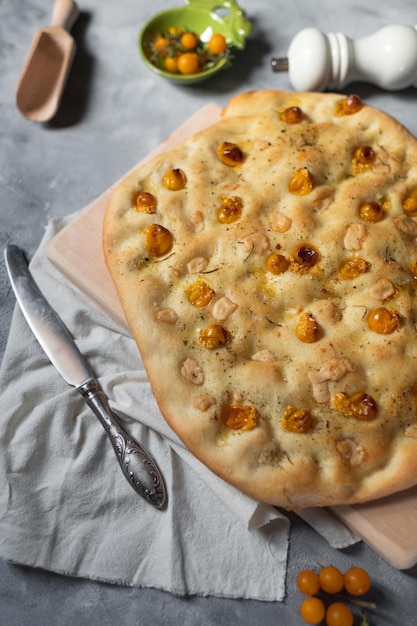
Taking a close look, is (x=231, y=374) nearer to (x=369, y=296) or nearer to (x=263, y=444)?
(x=263, y=444)

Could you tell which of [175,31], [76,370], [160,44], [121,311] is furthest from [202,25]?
[76,370]

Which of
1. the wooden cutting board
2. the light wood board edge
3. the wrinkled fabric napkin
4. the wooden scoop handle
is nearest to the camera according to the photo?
the wooden cutting board

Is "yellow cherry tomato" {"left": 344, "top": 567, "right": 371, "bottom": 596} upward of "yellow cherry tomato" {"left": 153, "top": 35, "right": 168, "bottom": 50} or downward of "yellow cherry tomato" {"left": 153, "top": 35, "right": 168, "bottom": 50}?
downward

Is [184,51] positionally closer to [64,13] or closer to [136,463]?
[64,13]

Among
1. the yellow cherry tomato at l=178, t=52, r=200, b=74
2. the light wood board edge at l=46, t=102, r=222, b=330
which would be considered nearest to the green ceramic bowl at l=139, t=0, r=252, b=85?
the yellow cherry tomato at l=178, t=52, r=200, b=74

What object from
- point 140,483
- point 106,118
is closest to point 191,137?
point 106,118

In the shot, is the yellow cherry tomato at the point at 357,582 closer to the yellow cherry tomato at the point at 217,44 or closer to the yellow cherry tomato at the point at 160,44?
the yellow cherry tomato at the point at 217,44

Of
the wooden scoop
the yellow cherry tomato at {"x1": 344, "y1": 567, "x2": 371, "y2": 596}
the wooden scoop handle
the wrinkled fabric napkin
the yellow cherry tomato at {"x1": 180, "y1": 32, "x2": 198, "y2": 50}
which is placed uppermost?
the wooden scoop handle

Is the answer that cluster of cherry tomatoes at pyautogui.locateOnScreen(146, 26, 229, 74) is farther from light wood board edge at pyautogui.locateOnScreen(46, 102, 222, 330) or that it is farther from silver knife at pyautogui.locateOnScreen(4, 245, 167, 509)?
silver knife at pyautogui.locateOnScreen(4, 245, 167, 509)

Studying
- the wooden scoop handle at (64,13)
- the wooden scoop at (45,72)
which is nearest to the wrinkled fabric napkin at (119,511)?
the wooden scoop at (45,72)

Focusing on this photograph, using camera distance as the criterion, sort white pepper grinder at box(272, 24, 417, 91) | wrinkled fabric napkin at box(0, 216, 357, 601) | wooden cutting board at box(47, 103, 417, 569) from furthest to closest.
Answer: white pepper grinder at box(272, 24, 417, 91) < wrinkled fabric napkin at box(0, 216, 357, 601) < wooden cutting board at box(47, 103, 417, 569)
